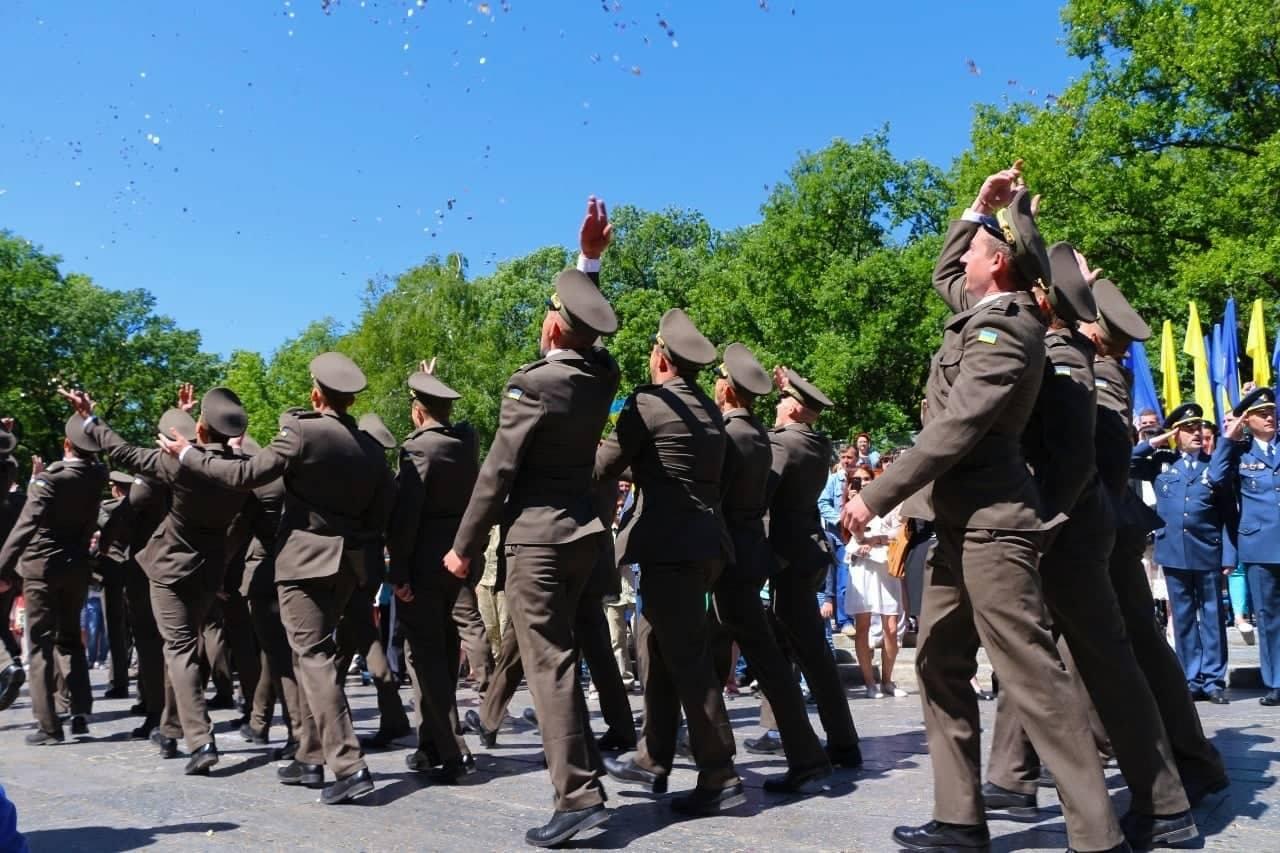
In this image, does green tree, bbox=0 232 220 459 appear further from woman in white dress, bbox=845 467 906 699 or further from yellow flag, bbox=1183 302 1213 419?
woman in white dress, bbox=845 467 906 699

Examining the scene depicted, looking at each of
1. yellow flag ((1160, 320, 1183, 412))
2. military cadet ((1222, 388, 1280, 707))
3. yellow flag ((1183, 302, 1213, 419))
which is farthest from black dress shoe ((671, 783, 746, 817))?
yellow flag ((1160, 320, 1183, 412))

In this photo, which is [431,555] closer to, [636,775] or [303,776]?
[303,776]

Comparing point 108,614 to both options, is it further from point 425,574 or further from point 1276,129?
point 1276,129

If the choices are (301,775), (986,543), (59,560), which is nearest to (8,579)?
(59,560)

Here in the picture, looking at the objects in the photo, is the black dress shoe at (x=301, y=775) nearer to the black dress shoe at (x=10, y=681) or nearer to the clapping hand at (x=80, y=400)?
the clapping hand at (x=80, y=400)

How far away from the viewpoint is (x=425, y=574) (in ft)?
24.9

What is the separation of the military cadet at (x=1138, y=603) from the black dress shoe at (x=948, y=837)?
1180 mm

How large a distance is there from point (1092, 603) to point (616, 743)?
11.1 ft

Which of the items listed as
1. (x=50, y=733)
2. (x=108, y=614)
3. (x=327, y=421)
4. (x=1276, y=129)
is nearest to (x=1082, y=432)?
(x=327, y=421)

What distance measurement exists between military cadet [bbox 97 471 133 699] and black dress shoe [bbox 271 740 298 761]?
3.12 meters

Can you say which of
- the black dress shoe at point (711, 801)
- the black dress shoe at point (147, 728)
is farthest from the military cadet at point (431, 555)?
the black dress shoe at point (147, 728)

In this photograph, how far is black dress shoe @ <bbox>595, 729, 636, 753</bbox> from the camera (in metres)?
7.54

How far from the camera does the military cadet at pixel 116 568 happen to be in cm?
1101

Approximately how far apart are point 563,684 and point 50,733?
548cm
